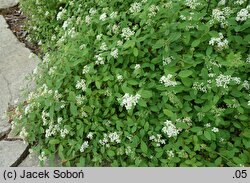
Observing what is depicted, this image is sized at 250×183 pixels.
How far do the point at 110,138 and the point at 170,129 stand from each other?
522 millimetres

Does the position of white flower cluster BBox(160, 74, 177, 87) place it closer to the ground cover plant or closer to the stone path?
the ground cover plant

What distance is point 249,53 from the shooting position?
302 centimetres

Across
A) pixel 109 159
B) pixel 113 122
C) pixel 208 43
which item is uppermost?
pixel 208 43

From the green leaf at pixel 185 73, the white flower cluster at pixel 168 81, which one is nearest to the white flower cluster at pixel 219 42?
the green leaf at pixel 185 73

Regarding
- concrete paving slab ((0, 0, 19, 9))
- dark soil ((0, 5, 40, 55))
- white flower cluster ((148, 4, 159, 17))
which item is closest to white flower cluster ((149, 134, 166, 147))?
white flower cluster ((148, 4, 159, 17))

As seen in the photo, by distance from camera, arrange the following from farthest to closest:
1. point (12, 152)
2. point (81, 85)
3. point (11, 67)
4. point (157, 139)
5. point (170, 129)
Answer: point (11, 67), point (12, 152), point (81, 85), point (157, 139), point (170, 129)

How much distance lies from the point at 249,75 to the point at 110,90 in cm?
120

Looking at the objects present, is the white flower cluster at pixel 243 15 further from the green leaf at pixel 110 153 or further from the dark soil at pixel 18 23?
the dark soil at pixel 18 23

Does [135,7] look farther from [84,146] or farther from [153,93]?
[84,146]

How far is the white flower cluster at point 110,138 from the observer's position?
9.36ft

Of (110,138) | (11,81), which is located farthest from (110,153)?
(11,81)

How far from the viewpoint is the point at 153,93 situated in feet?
9.47
